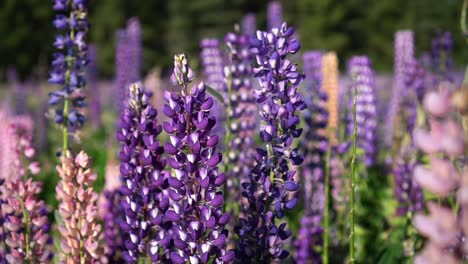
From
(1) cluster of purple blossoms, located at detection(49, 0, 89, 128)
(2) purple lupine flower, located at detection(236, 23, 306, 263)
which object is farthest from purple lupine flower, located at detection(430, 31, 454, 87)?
(2) purple lupine flower, located at detection(236, 23, 306, 263)

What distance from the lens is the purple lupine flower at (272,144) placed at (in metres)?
1.72

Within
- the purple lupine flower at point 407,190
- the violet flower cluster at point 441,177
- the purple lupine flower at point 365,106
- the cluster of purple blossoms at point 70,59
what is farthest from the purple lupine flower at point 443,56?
the violet flower cluster at point 441,177

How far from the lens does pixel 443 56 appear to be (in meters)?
4.54

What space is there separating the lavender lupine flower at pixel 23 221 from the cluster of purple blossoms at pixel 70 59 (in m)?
0.59

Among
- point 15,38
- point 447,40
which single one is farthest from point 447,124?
point 15,38

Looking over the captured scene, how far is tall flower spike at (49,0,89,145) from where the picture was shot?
94.6 inches

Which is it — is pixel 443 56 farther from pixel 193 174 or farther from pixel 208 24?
→ pixel 208 24

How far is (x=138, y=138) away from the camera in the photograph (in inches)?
70.8

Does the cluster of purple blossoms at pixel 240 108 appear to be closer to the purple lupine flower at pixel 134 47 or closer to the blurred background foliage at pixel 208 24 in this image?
the purple lupine flower at pixel 134 47

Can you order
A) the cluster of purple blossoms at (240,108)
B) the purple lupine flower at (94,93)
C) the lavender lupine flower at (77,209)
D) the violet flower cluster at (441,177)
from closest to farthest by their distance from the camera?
the violet flower cluster at (441,177) < the lavender lupine flower at (77,209) < the cluster of purple blossoms at (240,108) < the purple lupine flower at (94,93)

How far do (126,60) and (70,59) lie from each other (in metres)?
4.56

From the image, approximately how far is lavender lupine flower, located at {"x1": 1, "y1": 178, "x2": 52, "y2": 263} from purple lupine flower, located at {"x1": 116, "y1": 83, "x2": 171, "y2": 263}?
0.26m

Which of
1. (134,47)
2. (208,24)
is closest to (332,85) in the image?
(134,47)

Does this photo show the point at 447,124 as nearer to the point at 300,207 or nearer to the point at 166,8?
the point at 300,207
